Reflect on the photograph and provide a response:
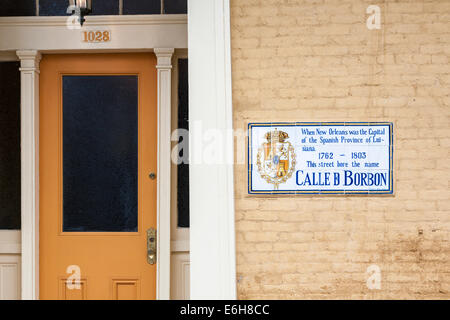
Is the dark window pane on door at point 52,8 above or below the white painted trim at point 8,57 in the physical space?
above

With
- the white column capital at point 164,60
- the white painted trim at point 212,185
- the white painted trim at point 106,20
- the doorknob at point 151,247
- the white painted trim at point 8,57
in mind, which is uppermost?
the white painted trim at point 106,20

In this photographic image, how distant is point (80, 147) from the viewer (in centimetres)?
247

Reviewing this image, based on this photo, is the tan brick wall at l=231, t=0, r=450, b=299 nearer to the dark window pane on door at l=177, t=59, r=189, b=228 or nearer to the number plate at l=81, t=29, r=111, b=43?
the dark window pane on door at l=177, t=59, r=189, b=228

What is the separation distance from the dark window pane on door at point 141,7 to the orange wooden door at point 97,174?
297 millimetres

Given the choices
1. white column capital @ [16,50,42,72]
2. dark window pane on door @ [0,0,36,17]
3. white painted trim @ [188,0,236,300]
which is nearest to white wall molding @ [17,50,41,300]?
white column capital @ [16,50,42,72]

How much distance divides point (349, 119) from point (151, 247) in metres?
1.54

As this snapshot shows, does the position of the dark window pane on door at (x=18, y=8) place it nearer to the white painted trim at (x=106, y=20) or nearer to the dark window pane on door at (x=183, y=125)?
the white painted trim at (x=106, y=20)

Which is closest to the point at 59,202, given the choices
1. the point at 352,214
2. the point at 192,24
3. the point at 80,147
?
the point at 80,147

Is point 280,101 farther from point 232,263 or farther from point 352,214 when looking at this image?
point 232,263

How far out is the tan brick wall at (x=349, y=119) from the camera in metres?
1.99

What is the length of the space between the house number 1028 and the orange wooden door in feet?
0.38

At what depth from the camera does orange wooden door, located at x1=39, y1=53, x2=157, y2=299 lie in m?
2.43

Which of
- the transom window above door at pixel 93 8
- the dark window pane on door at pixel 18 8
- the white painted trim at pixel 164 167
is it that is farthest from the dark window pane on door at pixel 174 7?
the dark window pane on door at pixel 18 8
